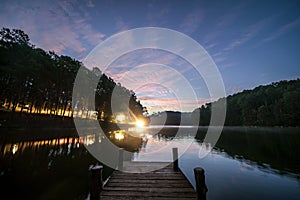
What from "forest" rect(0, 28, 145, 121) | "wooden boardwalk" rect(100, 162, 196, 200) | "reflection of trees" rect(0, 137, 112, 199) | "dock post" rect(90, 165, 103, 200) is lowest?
"reflection of trees" rect(0, 137, 112, 199)

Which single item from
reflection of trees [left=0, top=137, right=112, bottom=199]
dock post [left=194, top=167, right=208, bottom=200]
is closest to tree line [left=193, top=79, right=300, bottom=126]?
dock post [left=194, top=167, right=208, bottom=200]

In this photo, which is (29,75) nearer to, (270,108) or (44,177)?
(44,177)

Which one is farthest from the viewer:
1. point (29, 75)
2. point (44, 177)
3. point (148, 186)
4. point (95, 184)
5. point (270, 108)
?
point (270, 108)

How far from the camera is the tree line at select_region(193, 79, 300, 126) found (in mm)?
72750

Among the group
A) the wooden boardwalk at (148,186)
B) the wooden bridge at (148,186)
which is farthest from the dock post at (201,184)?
the wooden boardwalk at (148,186)

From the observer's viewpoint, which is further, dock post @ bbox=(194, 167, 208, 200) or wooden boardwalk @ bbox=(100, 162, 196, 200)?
wooden boardwalk @ bbox=(100, 162, 196, 200)

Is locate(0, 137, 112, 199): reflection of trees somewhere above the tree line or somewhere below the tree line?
below

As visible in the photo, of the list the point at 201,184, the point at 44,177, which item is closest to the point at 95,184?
the point at 201,184

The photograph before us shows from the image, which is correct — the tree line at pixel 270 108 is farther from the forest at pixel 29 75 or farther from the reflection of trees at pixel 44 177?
the reflection of trees at pixel 44 177

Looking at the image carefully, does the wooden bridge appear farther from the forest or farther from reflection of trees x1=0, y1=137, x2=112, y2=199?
the forest

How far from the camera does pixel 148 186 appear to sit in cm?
747

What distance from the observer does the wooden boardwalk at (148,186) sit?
6488mm

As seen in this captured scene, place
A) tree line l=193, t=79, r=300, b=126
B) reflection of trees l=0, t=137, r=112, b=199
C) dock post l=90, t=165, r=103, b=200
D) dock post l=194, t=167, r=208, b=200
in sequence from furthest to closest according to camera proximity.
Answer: tree line l=193, t=79, r=300, b=126 < reflection of trees l=0, t=137, r=112, b=199 < dock post l=90, t=165, r=103, b=200 < dock post l=194, t=167, r=208, b=200

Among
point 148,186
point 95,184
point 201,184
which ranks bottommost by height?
point 148,186
